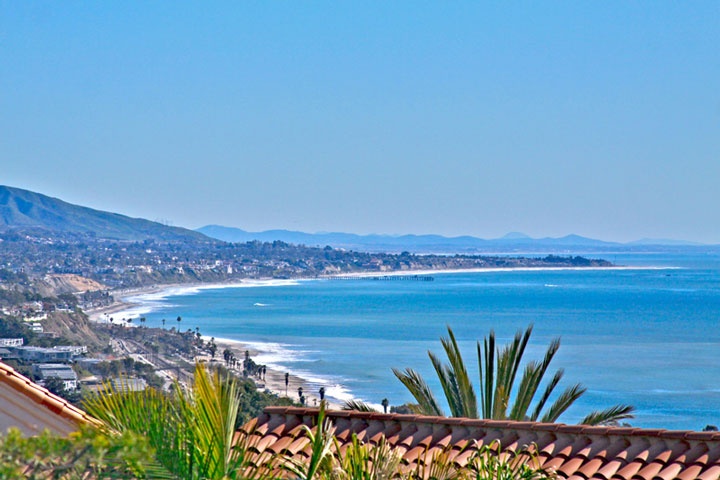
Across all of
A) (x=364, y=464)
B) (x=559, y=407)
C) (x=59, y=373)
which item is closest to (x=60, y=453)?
(x=364, y=464)

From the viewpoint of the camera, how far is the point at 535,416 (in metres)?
9.03

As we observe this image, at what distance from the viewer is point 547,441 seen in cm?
556

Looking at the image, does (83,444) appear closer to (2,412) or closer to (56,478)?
(56,478)

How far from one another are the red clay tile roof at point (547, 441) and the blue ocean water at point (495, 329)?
112 ft

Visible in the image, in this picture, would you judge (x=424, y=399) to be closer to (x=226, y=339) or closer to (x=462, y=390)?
(x=462, y=390)

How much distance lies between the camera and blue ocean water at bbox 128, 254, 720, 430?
50.7 meters

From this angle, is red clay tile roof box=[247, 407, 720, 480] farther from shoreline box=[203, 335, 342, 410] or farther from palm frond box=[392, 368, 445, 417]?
shoreline box=[203, 335, 342, 410]

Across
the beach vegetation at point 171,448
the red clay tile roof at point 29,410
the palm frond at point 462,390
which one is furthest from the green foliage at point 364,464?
the palm frond at point 462,390

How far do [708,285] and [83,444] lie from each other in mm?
159613

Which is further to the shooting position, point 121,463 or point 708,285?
point 708,285

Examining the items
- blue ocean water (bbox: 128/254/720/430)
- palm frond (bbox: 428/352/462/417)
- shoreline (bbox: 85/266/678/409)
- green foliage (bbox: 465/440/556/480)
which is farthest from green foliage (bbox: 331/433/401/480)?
blue ocean water (bbox: 128/254/720/430)

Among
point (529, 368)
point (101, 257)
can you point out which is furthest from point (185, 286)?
point (529, 368)

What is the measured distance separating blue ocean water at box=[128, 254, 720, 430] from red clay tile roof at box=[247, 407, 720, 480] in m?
34.2

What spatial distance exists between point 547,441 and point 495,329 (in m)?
76.5
